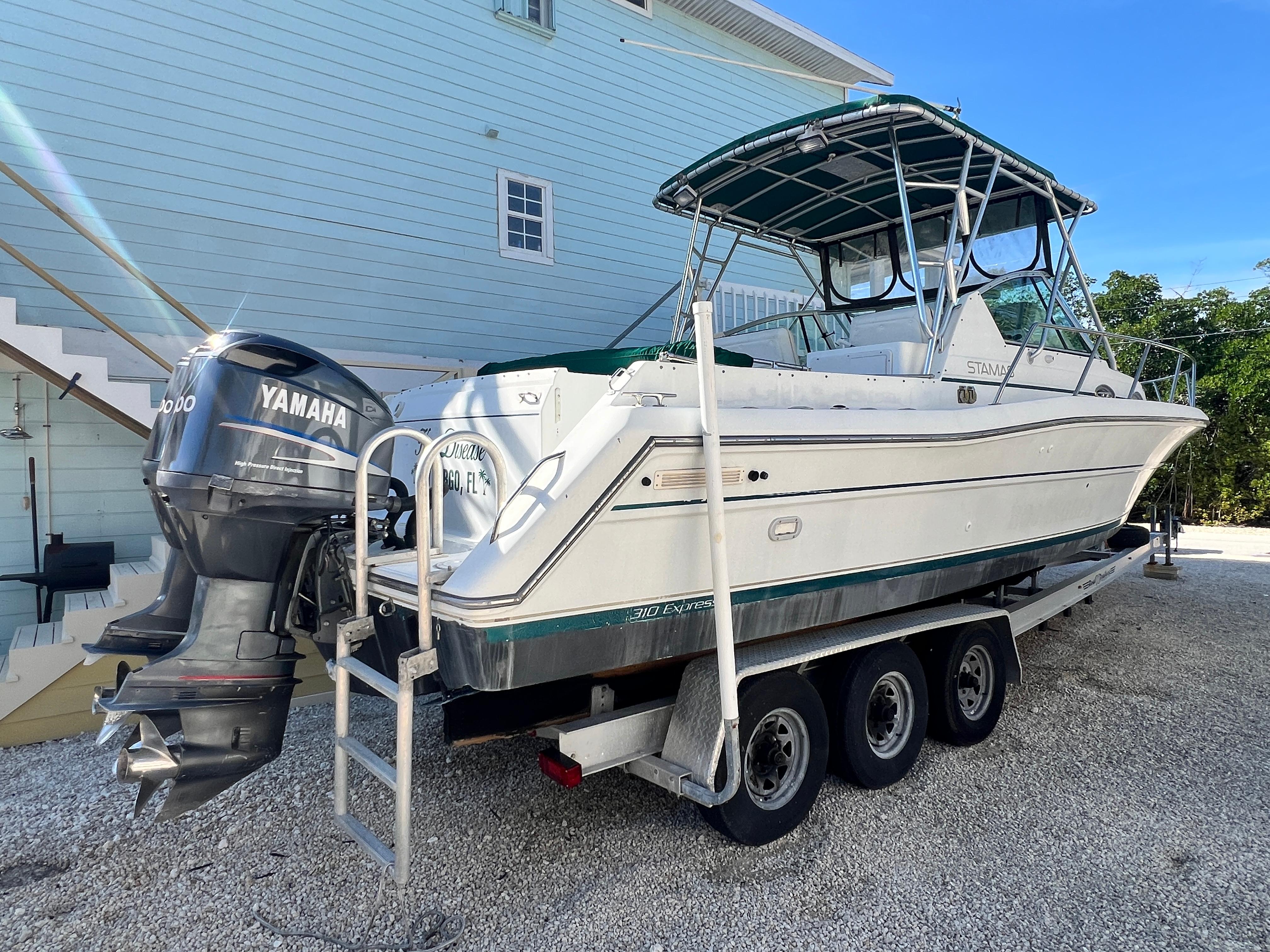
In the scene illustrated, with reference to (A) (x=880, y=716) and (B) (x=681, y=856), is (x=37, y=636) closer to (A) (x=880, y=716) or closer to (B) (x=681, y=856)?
(B) (x=681, y=856)

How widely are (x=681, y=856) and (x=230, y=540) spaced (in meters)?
1.84

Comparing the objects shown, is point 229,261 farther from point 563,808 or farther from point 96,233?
point 563,808

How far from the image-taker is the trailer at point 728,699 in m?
2.13

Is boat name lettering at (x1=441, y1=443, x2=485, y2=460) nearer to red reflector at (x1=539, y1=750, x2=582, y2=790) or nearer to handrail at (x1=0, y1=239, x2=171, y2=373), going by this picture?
red reflector at (x1=539, y1=750, x2=582, y2=790)

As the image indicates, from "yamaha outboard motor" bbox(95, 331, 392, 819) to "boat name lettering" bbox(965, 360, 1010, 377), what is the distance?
285 cm

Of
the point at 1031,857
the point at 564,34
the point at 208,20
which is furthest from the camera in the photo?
the point at 564,34

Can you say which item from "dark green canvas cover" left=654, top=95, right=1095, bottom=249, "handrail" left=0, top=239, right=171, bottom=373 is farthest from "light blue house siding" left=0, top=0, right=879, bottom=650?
"dark green canvas cover" left=654, top=95, right=1095, bottom=249

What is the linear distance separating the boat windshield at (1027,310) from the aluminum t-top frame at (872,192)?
0.08 metres

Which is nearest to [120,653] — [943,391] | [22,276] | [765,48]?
[943,391]

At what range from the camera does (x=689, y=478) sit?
7.37 feet

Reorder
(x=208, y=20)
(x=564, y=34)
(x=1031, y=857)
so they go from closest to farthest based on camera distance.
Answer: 1. (x=1031, y=857)
2. (x=208, y=20)
3. (x=564, y=34)

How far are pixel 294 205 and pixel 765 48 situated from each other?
6.05 metres

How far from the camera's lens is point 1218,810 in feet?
9.55

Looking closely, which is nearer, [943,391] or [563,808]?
[563,808]
